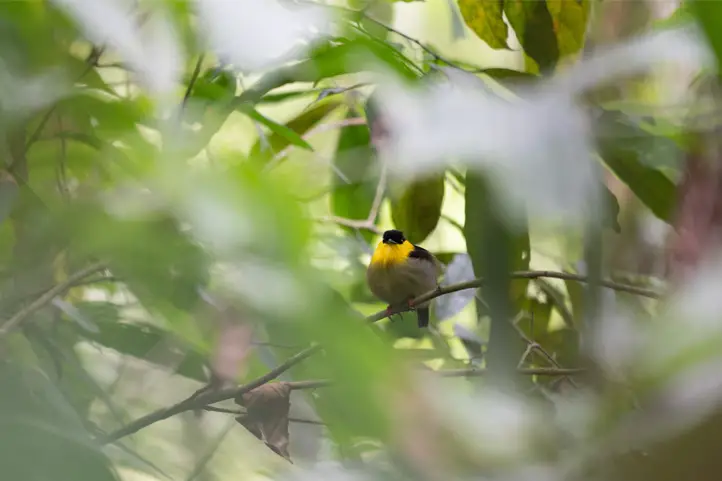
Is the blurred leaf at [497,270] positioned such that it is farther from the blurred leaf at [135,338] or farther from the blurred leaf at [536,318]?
the blurred leaf at [536,318]

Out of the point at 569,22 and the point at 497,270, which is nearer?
the point at 497,270

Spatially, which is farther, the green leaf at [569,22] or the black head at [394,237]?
the black head at [394,237]

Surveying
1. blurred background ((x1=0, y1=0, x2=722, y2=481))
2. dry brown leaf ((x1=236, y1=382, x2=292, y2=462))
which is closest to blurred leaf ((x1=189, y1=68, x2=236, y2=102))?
blurred background ((x1=0, y1=0, x2=722, y2=481))

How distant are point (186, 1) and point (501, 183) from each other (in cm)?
22

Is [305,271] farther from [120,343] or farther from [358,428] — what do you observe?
[120,343]

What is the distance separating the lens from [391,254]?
72 centimetres

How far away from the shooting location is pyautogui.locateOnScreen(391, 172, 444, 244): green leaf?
668 mm

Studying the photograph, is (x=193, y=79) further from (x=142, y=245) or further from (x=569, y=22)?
(x=569, y=22)

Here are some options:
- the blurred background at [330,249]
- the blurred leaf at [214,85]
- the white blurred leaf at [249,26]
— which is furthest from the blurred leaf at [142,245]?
the blurred leaf at [214,85]

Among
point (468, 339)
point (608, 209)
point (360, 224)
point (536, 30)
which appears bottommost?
point (468, 339)

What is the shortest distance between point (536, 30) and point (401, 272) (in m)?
0.26

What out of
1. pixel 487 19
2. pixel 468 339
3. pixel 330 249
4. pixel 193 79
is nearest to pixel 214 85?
pixel 193 79

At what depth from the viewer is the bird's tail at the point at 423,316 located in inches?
27.4

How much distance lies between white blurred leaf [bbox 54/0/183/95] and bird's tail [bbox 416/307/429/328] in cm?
40
